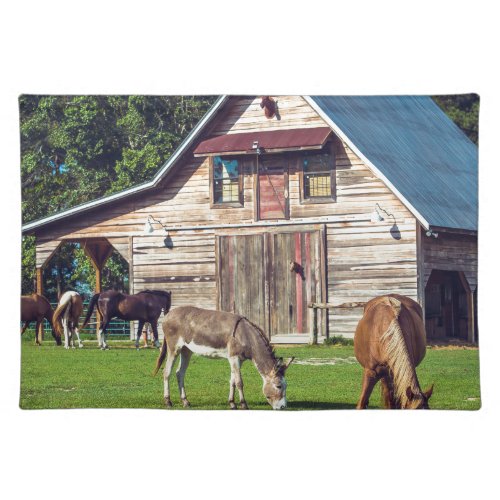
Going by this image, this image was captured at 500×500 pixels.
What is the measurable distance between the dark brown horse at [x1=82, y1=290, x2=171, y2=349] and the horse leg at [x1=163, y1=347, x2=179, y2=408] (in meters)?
0.90

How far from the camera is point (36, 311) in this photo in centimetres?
1741

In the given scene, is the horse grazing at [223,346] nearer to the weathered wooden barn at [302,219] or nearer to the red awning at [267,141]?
the weathered wooden barn at [302,219]

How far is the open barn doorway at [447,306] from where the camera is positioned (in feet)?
54.3

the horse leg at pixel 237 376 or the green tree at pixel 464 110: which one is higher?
the green tree at pixel 464 110

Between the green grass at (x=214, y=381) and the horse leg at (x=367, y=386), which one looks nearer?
the horse leg at (x=367, y=386)

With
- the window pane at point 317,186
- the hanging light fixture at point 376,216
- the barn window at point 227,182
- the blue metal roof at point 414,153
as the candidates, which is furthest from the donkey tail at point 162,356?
the blue metal roof at point 414,153

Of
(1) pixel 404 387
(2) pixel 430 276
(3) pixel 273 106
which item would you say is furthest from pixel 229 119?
(1) pixel 404 387

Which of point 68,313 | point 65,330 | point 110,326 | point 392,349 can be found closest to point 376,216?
point 392,349

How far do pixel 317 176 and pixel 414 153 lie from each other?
1674 millimetres

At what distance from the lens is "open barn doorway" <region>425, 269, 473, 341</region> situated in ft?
54.3

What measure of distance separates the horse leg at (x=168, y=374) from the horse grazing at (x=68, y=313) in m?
1.95

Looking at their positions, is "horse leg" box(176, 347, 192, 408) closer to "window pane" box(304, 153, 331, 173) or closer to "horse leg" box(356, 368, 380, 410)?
"horse leg" box(356, 368, 380, 410)

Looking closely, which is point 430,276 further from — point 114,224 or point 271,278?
point 114,224
